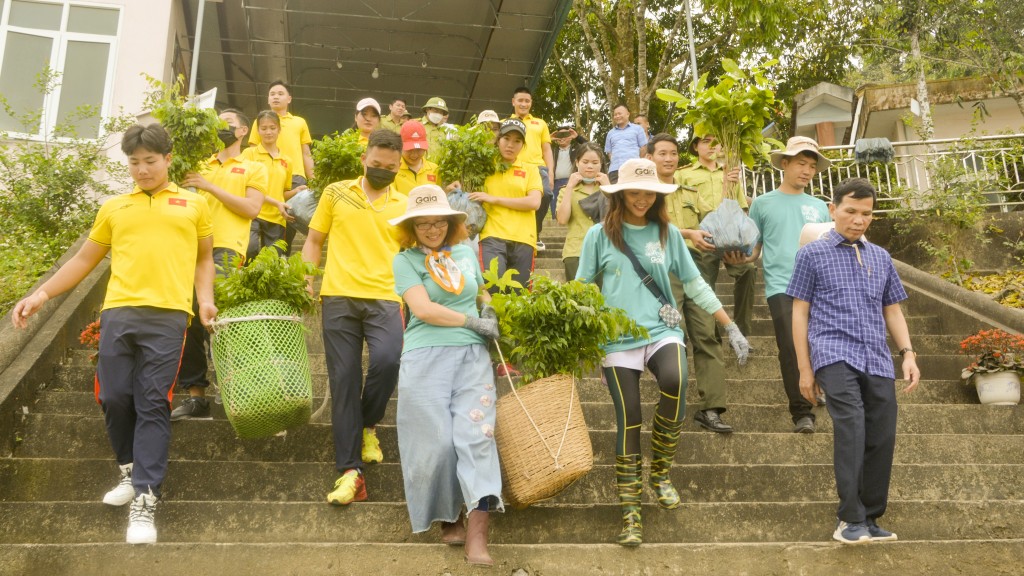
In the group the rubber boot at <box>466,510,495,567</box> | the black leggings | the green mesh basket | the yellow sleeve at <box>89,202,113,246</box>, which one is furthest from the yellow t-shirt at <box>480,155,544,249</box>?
the rubber boot at <box>466,510,495,567</box>

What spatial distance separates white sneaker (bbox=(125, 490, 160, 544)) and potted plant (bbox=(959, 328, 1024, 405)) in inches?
227

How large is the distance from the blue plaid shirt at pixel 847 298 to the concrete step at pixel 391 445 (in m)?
1.21

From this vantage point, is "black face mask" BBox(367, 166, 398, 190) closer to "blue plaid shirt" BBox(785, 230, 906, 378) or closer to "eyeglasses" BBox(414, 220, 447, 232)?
"eyeglasses" BBox(414, 220, 447, 232)

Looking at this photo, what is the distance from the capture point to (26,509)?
478 centimetres

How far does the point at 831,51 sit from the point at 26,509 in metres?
19.1

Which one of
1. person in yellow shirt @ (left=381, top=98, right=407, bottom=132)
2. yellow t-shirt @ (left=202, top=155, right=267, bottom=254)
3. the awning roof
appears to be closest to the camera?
yellow t-shirt @ (left=202, top=155, right=267, bottom=254)

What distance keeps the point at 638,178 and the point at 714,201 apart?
2.72 metres

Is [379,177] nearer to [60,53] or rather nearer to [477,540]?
[477,540]

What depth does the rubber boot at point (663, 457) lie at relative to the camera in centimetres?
493

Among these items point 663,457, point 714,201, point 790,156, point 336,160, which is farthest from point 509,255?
point 663,457

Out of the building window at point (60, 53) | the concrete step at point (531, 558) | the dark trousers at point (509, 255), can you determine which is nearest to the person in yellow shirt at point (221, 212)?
the concrete step at point (531, 558)

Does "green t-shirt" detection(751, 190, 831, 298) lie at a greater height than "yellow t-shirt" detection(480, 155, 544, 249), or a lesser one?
lesser

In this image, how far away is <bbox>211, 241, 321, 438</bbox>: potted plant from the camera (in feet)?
16.5

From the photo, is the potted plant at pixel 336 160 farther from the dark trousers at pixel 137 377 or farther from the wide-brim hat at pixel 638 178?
the wide-brim hat at pixel 638 178
